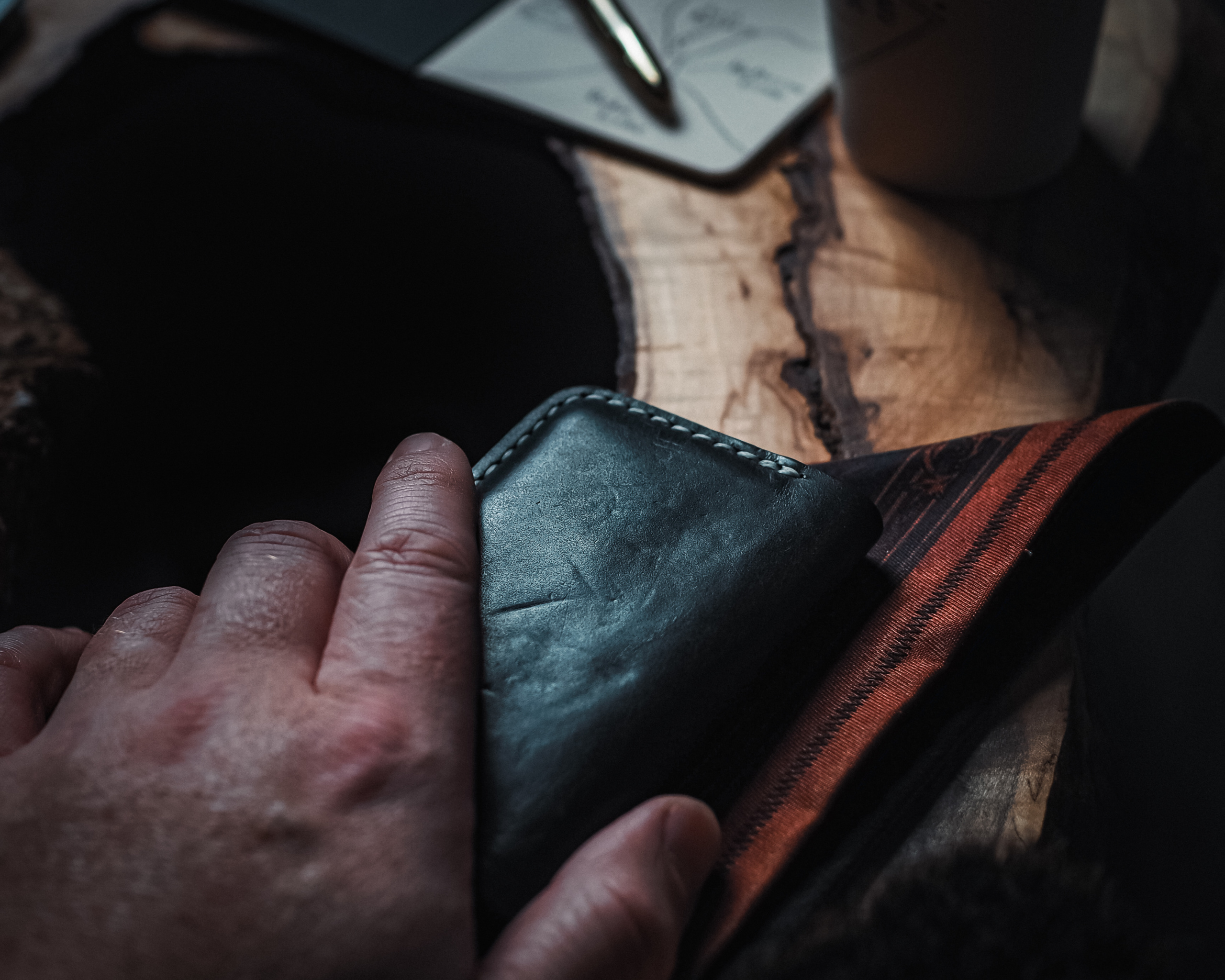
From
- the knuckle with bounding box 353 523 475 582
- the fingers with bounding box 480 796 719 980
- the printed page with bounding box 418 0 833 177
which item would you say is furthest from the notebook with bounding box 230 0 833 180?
the fingers with bounding box 480 796 719 980

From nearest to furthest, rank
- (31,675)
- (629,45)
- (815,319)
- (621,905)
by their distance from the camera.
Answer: (621,905) < (31,675) < (815,319) < (629,45)

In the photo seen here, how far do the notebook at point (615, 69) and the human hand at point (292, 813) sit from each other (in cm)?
49

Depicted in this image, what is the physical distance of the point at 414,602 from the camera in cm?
43

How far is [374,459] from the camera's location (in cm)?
62

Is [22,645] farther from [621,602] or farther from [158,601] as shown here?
[621,602]

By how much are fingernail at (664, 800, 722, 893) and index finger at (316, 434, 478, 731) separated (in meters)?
0.10

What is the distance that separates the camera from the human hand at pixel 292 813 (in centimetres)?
34

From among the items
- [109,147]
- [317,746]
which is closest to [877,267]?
[317,746]

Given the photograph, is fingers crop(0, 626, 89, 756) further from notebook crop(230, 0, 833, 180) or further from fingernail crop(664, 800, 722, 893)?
notebook crop(230, 0, 833, 180)

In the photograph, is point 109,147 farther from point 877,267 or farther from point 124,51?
point 877,267

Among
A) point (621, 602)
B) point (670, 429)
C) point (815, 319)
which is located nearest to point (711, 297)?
point (815, 319)

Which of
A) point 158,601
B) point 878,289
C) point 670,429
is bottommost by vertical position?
point 878,289

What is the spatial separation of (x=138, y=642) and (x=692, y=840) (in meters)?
0.27

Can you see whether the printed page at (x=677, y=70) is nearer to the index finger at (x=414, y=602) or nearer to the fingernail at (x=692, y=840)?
the index finger at (x=414, y=602)
